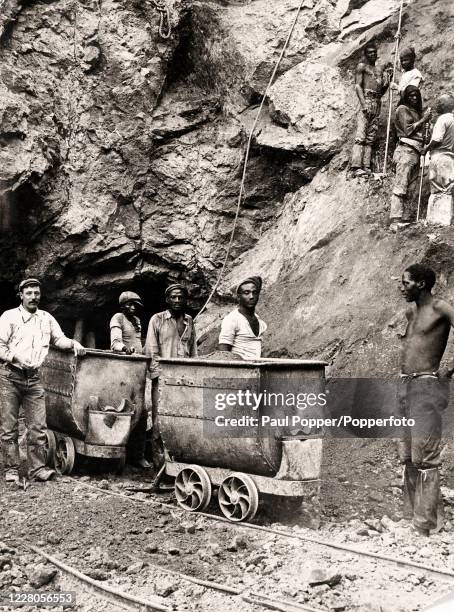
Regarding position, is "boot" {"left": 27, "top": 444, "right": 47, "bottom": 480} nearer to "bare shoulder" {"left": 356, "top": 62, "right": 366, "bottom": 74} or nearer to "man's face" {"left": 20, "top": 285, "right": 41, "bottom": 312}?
"man's face" {"left": 20, "top": 285, "right": 41, "bottom": 312}

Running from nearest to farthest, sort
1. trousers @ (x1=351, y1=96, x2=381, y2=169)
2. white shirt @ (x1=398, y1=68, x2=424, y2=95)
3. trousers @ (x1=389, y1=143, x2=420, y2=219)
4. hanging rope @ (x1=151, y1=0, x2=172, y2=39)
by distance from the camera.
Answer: trousers @ (x1=389, y1=143, x2=420, y2=219)
white shirt @ (x1=398, y1=68, x2=424, y2=95)
trousers @ (x1=351, y1=96, x2=381, y2=169)
hanging rope @ (x1=151, y1=0, x2=172, y2=39)

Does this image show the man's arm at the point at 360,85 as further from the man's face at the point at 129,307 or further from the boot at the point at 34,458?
the boot at the point at 34,458

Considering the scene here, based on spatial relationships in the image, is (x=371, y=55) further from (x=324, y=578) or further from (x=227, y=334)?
(x=324, y=578)

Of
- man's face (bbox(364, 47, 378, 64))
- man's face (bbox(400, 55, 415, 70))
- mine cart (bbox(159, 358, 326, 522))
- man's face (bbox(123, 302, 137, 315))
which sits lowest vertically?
mine cart (bbox(159, 358, 326, 522))

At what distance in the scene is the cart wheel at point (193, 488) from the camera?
236 inches

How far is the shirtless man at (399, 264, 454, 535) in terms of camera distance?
5.27 meters

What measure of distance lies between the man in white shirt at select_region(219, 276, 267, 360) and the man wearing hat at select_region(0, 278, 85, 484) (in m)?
1.35

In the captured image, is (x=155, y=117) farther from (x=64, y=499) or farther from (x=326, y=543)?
(x=326, y=543)

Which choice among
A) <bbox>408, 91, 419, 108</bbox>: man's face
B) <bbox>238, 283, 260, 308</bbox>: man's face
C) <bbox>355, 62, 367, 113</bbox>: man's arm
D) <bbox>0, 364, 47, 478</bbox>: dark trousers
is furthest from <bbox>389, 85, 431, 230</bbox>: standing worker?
<bbox>0, 364, 47, 478</bbox>: dark trousers

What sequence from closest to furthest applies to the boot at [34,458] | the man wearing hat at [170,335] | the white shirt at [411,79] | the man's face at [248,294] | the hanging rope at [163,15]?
the man's face at [248,294] < the boot at [34,458] < the man wearing hat at [170,335] < the white shirt at [411,79] < the hanging rope at [163,15]

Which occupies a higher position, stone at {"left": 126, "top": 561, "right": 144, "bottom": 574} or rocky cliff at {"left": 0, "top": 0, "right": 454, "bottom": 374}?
rocky cliff at {"left": 0, "top": 0, "right": 454, "bottom": 374}

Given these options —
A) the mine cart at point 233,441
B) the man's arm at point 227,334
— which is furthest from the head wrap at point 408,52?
the mine cart at point 233,441

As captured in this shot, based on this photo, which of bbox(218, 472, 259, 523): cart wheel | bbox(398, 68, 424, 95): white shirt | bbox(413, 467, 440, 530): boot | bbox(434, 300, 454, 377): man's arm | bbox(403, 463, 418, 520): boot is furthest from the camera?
bbox(398, 68, 424, 95): white shirt

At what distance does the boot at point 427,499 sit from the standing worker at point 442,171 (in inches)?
158
